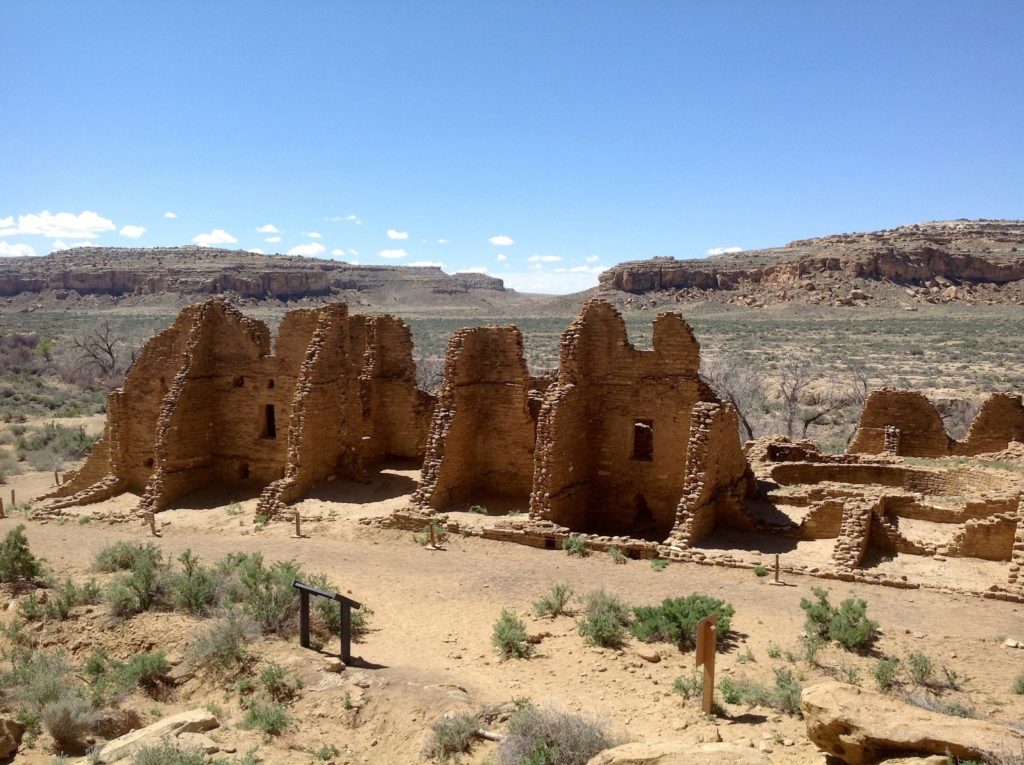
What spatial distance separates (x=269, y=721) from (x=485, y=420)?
9.37m

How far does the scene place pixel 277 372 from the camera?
1731 cm

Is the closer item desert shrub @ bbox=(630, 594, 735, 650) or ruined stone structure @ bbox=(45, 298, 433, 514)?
desert shrub @ bbox=(630, 594, 735, 650)

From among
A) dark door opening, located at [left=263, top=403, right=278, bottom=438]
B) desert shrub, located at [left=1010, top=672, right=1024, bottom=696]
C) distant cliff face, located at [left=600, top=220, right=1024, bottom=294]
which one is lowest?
desert shrub, located at [left=1010, top=672, right=1024, bottom=696]

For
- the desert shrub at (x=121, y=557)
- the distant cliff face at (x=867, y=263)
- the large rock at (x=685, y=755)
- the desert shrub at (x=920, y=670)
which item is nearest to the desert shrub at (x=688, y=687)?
the desert shrub at (x=920, y=670)

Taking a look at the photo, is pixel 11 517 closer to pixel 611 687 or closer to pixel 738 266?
pixel 611 687

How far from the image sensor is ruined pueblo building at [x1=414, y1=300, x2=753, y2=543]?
14.2 meters

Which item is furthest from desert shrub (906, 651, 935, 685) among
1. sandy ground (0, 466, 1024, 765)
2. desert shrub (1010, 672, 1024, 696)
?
desert shrub (1010, 672, 1024, 696)

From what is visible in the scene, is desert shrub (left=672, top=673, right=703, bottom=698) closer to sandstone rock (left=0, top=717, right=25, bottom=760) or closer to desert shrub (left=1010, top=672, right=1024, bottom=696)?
desert shrub (left=1010, top=672, right=1024, bottom=696)

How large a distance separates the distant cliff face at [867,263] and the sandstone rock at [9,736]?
78019 mm

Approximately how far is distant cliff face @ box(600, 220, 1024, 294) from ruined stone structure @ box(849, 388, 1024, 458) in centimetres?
6012

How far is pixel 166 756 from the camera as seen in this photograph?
6.30 metres

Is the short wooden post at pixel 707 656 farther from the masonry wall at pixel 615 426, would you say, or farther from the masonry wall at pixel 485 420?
the masonry wall at pixel 485 420

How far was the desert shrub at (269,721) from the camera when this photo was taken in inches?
287

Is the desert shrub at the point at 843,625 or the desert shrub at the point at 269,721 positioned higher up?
the desert shrub at the point at 843,625
